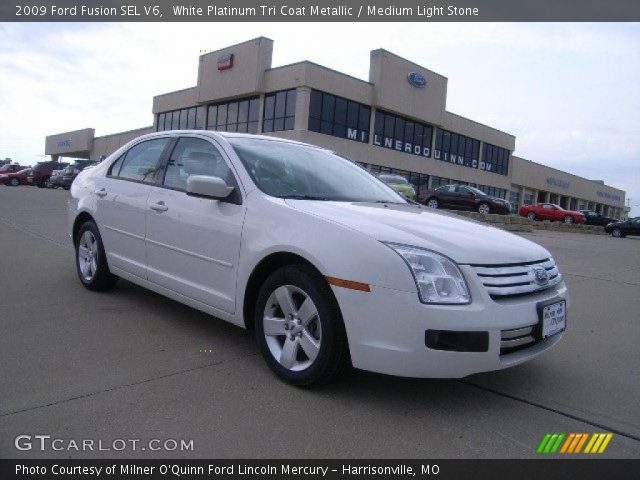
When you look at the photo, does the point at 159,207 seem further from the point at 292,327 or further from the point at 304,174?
the point at 292,327

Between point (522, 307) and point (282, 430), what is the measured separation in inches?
57.2

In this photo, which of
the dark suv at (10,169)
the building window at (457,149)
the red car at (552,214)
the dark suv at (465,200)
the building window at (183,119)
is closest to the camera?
the dark suv at (465,200)

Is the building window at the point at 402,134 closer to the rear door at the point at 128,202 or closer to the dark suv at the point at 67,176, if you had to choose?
the dark suv at the point at 67,176

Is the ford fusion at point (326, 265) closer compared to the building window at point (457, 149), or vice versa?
the ford fusion at point (326, 265)

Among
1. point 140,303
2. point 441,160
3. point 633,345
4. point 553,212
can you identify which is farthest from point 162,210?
point 441,160

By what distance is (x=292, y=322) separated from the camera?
124 inches

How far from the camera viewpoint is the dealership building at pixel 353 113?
33250 millimetres

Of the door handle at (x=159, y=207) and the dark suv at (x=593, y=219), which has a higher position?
the dark suv at (x=593, y=219)

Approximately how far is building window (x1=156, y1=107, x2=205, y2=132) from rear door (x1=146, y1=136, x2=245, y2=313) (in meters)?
37.7

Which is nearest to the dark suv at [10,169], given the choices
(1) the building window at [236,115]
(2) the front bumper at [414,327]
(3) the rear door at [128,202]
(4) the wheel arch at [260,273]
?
(1) the building window at [236,115]

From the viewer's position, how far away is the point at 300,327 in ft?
10.2

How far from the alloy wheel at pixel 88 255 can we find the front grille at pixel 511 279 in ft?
12.3

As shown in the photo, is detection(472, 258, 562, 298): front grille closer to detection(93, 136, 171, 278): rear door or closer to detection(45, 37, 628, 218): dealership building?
detection(93, 136, 171, 278): rear door
